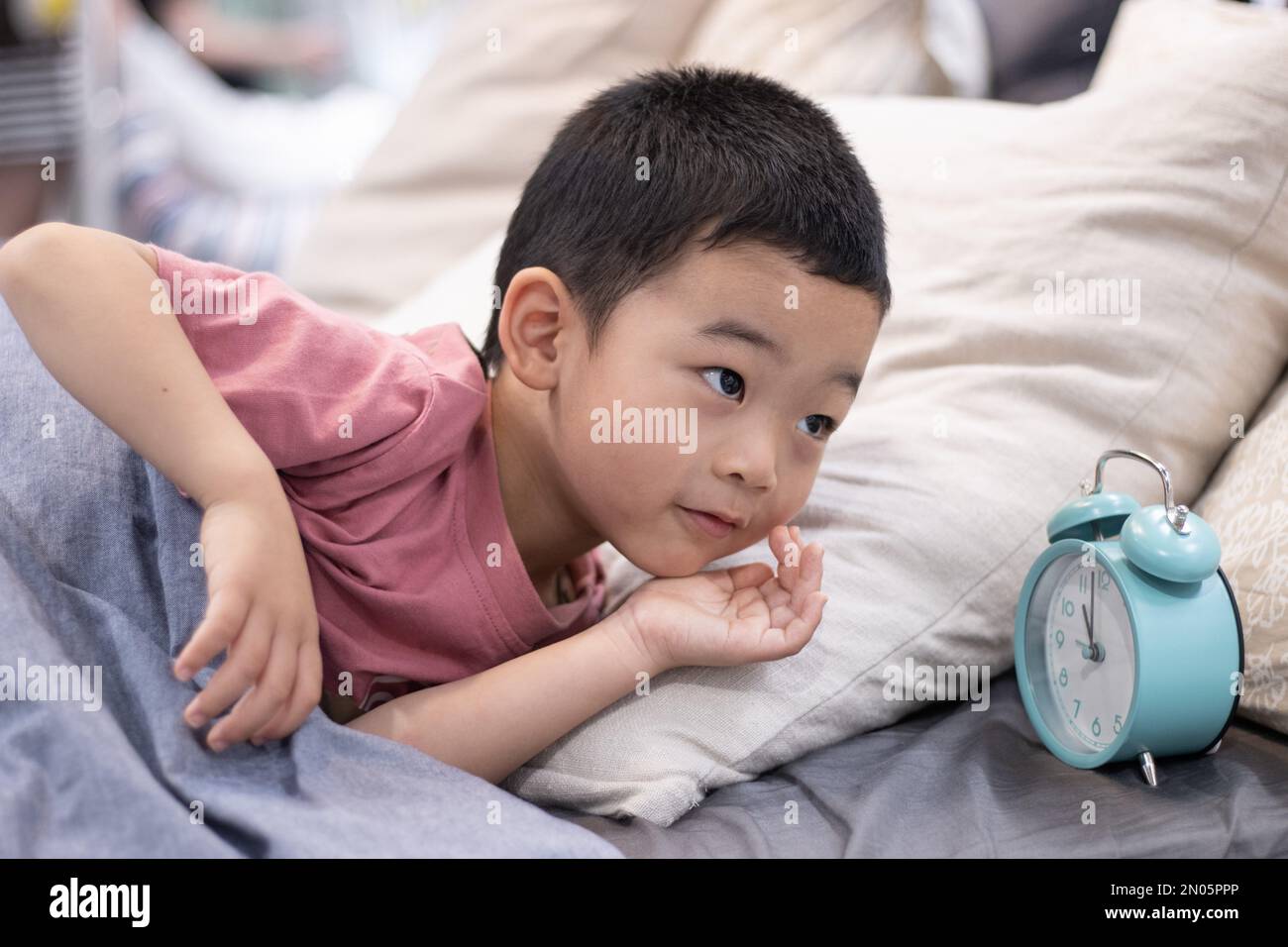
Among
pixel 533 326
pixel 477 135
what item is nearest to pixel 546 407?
pixel 533 326

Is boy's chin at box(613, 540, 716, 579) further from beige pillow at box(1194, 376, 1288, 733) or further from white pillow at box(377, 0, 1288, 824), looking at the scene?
beige pillow at box(1194, 376, 1288, 733)

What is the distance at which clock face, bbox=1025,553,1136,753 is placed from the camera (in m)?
0.85

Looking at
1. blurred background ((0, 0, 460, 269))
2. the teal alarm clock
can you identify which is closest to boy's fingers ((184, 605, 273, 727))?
the teal alarm clock

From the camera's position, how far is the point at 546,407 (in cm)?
94

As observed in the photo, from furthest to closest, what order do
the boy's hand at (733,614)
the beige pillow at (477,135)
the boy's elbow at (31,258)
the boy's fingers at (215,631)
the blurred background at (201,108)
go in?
the blurred background at (201,108)
the beige pillow at (477,135)
the boy's hand at (733,614)
the boy's elbow at (31,258)
the boy's fingers at (215,631)

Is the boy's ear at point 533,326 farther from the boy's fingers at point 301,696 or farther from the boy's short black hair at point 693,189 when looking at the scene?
the boy's fingers at point 301,696

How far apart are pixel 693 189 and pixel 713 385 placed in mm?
144

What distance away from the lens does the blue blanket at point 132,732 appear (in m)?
0.69

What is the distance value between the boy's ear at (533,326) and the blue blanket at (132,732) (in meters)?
0.26

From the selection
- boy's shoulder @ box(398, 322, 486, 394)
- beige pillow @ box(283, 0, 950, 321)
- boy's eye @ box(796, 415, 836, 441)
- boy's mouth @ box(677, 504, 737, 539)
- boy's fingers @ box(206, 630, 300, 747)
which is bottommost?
boy's fingers @ box(206, 630, 300, 747)

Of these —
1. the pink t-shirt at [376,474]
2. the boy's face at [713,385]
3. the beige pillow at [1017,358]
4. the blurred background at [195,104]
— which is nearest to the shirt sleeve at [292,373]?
the pink t-shirt at [376,474]

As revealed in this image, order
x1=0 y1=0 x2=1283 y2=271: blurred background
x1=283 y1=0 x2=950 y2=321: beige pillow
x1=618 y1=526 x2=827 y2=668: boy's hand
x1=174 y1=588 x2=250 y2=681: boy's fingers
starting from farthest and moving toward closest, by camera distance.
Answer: x1=0 y1=0 x2=1283 y2=271: blurred background, x1=283 y1=0 x2=950 y2=321: beige pillow, x1=618 y1=526 x2=827 y2=668: boy's hand, x1=174 y1=588 x2=250 y2=681: boy's fingers

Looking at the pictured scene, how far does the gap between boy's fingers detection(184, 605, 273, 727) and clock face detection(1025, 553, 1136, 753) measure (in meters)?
0.56
